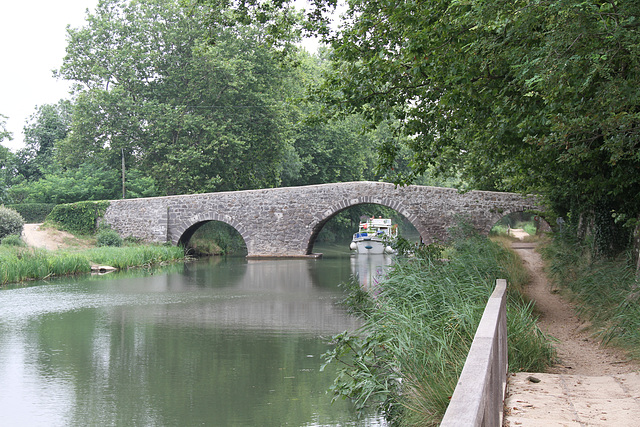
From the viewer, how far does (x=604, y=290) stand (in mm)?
7562

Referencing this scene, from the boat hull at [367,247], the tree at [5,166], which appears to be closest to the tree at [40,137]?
the tree at [5,166]

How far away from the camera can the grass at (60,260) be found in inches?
578

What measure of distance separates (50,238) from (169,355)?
15.7m

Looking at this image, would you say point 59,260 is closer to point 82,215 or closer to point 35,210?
point 82,215

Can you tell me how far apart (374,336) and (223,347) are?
2.99 metres

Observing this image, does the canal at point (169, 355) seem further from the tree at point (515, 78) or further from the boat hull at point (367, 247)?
the boat hull at point (367, 247)

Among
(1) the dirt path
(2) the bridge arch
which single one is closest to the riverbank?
(2) the bridge arch

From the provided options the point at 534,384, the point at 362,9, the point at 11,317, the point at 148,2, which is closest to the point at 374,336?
the point at 534,384

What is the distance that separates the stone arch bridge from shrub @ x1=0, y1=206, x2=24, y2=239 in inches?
209

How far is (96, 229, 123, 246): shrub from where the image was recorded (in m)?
21.7

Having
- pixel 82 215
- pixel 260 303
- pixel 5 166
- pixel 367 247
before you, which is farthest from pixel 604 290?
pixel 5 166

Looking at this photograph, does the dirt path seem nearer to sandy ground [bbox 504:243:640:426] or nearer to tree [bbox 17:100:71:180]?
sandy ground [bbox 504:243:640:426]

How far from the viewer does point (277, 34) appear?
8.31 m

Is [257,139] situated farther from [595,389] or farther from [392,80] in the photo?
[595,389]
